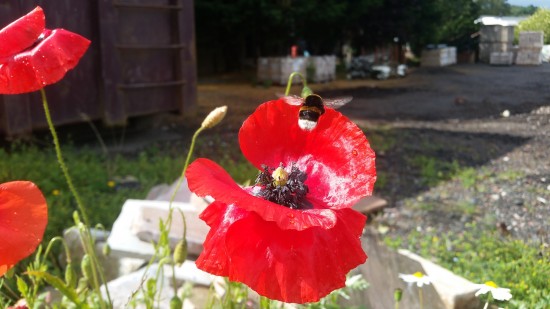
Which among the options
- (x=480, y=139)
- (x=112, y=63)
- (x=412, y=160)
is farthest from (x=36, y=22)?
(x=112, y=63)

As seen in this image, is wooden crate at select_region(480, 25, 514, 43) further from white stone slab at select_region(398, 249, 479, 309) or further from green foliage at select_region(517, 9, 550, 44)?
white stone slab at select_region(398, 249, 479, 309)

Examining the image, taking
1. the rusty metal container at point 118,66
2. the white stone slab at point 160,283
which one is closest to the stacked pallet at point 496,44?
the white stone slab at point 160,283

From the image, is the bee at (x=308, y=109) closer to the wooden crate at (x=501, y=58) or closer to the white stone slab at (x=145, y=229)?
the wooden crate at (x=501, y=58)

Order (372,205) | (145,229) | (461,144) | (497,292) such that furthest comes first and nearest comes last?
(372,205)
(461,144)
(145,229)
(497,292)

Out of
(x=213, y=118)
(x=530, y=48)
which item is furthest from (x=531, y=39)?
(x=213, y=118)

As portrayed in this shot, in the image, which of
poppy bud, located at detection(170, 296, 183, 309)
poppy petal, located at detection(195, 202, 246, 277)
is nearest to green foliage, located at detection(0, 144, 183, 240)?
poppy bud, located at detection(170, 296, 183, 309)

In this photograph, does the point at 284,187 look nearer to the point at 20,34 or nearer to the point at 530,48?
the point at 20,34

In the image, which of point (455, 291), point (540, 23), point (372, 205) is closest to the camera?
point (540, 23)
